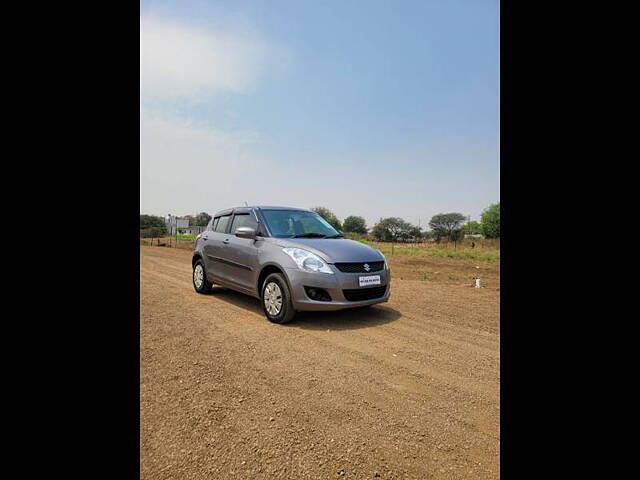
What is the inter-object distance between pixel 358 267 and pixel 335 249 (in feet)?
1.33

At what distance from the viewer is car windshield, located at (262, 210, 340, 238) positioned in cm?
500

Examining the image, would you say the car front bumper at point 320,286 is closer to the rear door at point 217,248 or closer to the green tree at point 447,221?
the rear door at point 217,248

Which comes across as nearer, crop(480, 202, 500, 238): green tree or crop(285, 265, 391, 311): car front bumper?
crop(480, 202, 500, 238): green tree

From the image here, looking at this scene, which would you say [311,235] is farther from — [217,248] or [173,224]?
[173,224]

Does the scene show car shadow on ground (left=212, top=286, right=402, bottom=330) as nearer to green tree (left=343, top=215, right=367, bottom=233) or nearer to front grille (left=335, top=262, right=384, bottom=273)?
front grille (left=335, top=262, right=384, bottom=273)

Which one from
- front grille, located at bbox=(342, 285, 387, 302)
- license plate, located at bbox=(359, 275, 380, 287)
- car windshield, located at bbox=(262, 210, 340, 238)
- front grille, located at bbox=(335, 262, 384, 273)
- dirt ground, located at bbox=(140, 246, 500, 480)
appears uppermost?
car windshield, located at bbox=(262, 210, 340, 238)

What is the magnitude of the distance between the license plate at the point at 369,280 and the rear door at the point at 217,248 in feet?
7.85

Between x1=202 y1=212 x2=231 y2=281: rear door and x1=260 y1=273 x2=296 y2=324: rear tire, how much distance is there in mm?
1228

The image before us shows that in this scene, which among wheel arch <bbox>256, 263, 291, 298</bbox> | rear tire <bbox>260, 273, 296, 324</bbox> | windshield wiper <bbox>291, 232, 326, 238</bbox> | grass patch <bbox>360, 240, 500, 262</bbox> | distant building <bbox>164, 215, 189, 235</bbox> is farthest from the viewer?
distant building <bbox>164, 215, 189, 235</bbox>

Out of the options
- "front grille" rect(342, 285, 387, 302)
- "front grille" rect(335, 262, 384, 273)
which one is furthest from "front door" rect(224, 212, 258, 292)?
"front grille" rect(342, 285, 387, 302)
